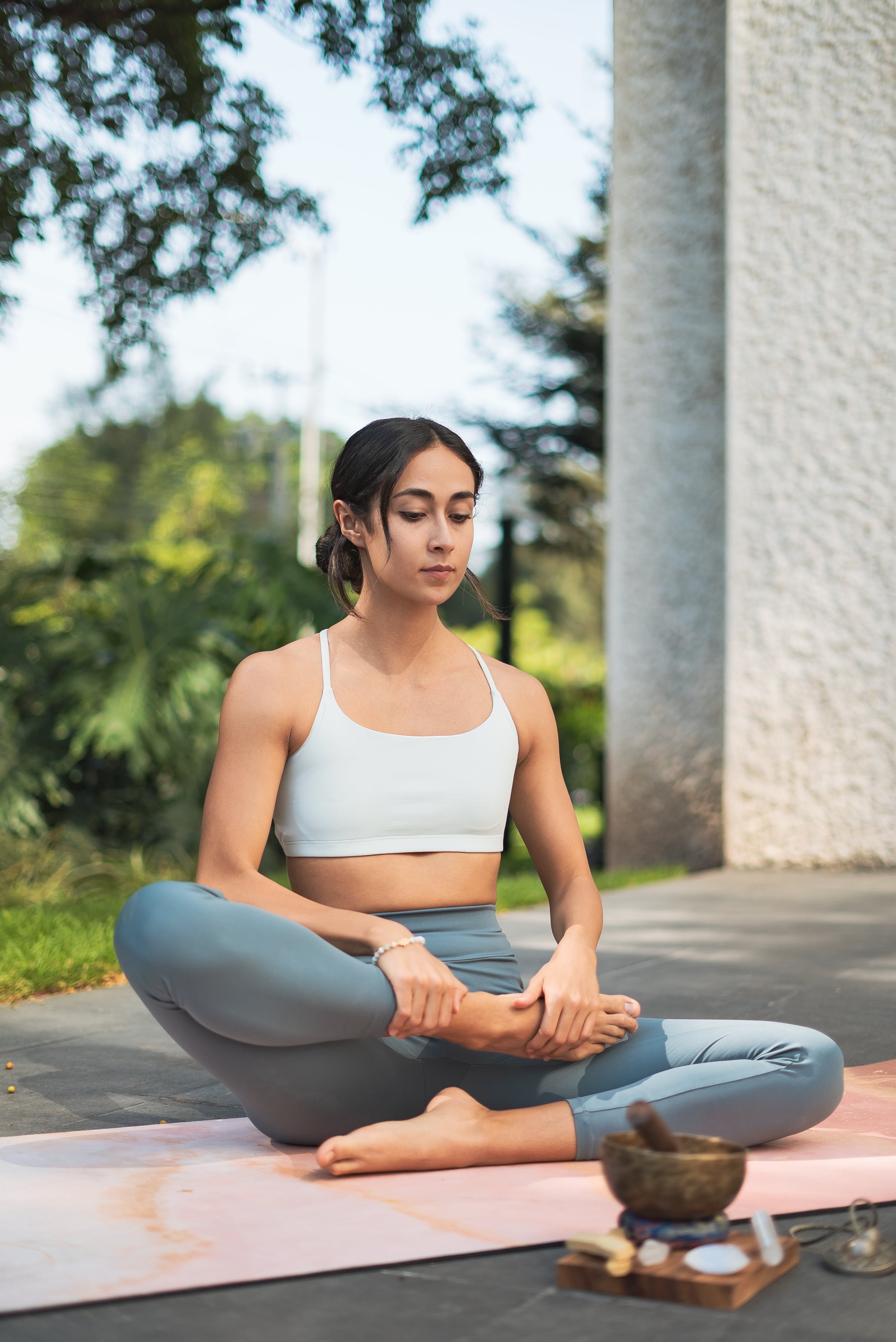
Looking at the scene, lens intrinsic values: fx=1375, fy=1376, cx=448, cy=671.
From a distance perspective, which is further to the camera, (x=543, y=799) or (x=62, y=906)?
(x=62, y=906)

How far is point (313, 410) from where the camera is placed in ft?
78.6

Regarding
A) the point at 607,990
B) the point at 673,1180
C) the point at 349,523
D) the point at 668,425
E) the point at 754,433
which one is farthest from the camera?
the point at 668,425

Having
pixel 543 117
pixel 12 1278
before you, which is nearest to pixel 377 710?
pixel 12 1278

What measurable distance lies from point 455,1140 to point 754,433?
5.49m

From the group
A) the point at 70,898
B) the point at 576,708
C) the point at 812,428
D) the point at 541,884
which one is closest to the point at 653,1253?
the point at 541,884

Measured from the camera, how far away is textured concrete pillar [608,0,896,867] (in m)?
6.77

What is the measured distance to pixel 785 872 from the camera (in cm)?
695

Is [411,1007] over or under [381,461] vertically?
under

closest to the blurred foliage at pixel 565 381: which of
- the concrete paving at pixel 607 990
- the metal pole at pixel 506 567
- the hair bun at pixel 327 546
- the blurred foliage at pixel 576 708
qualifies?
the blurred foliage at pixel 576 708

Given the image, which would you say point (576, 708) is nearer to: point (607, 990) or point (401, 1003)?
point (607, 990)

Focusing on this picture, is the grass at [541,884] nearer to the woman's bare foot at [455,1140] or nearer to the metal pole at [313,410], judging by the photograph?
the woman's bare foot at [455,1140]

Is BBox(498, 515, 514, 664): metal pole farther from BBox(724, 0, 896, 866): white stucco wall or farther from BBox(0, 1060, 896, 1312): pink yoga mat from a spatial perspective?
BBox(0, 1060, 896, 1312): pink yoga mat

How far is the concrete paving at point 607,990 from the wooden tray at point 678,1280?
16 millimetres

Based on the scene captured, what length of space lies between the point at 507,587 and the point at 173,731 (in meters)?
2.92
